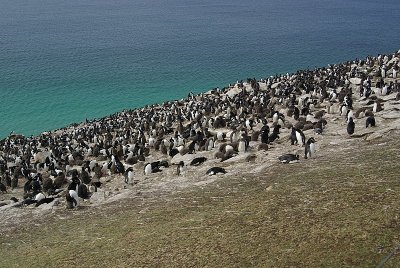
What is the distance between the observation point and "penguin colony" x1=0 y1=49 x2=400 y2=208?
2883cm

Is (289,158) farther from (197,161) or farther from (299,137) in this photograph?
(197,161)

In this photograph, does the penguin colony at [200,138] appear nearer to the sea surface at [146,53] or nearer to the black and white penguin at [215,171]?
the black and white penguin at [215,171]

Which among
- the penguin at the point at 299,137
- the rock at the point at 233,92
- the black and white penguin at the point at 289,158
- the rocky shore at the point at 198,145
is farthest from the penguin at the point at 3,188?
the rock at the point at 233,92

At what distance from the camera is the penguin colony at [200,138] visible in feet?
94.6

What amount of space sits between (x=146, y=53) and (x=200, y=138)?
299ft

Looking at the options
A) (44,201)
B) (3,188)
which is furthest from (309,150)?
(3,188)

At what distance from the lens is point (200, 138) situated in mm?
37188

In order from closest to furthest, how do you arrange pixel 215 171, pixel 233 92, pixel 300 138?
pixel 215 171, pixel 300 138, pixel 233 92

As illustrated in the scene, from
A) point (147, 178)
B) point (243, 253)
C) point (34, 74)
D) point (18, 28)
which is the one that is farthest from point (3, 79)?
point (243, 253)

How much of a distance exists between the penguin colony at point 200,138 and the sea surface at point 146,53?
→ 88.0 feet

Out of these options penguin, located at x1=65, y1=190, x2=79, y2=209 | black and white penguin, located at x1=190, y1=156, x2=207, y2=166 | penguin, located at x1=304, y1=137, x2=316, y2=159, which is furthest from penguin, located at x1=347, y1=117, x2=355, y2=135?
penguin, located at x1=65, y1=190, x2=79, y2=209

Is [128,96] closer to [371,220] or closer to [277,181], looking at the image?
[277,181]

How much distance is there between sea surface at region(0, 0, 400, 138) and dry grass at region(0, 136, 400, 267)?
6328 centimetres

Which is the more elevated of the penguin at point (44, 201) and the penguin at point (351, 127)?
the penguin at point (351, 127)
